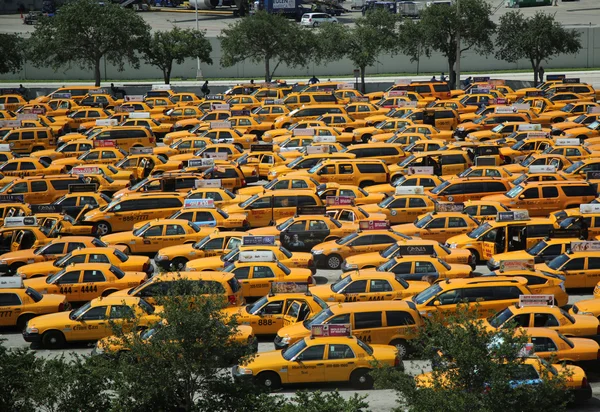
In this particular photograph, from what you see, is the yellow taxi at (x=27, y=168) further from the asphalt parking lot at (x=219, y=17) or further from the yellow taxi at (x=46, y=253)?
the asphalt parking lot at (x=219, y=17)

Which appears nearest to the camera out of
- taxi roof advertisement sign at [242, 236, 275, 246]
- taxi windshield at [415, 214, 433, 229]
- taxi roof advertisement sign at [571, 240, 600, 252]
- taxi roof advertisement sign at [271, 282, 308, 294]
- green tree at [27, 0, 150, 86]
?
taxi roof advertisement sign at [271, 282, 308, 294]

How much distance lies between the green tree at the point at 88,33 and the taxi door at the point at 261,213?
1431 inches

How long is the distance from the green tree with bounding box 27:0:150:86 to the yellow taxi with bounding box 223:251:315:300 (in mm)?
43132

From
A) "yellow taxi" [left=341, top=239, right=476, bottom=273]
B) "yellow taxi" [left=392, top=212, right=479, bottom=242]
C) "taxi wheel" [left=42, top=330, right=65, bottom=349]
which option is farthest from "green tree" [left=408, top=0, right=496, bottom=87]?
"taxi wheel" [left=42, top=330, right=65, bottom=349]

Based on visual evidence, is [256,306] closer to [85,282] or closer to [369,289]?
[369,289]

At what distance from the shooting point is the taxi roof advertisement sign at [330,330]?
60.4ft

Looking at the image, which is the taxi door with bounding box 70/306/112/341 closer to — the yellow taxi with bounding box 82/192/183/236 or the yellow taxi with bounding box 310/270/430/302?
the yellow taxi with bounding box 310/270/430/302

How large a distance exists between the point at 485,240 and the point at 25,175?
64.8 feet

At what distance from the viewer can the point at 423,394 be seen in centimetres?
1370

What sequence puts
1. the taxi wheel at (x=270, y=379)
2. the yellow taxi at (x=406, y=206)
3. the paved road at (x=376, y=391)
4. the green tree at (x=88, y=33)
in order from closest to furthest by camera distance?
the paved road at (x=376, y=391) < the taxi wheel at (x=270, y=379) < the yellow taxi at (x=406, y=206) < the green tree at (x=88, y=33)

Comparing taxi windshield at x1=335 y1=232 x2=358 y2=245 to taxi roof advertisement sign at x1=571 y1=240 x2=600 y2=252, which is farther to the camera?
taxi windshield at x1=335 y1=232 x2=358 y2=245

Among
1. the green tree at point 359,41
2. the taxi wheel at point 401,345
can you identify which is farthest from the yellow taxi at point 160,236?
the green tree at point 359,41

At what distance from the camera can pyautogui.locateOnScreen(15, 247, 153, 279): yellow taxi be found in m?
24.7

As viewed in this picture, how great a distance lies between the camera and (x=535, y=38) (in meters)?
63.7
